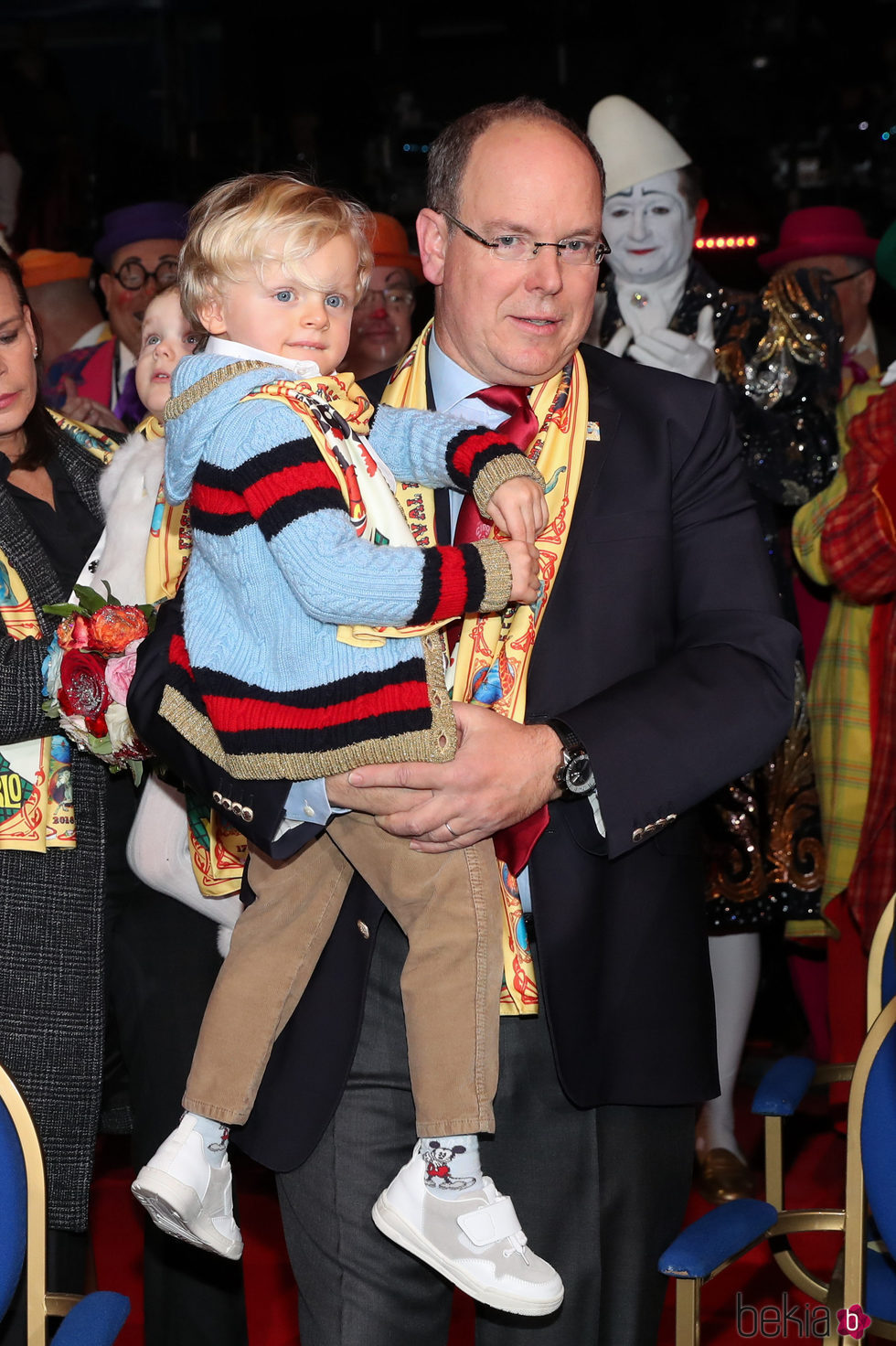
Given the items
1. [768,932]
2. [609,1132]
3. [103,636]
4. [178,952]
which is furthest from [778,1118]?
[768,932]

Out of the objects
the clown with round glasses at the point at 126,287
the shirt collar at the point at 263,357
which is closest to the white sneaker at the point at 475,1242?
the shirt collar at the point at 263,357

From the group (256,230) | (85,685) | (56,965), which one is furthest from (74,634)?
(256,230)

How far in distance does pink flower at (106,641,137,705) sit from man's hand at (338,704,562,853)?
629 mm

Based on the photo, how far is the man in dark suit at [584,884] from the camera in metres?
1.96

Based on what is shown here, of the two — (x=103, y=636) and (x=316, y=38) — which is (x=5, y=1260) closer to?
(x=103, y=636)

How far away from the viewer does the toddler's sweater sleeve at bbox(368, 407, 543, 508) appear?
196 cm

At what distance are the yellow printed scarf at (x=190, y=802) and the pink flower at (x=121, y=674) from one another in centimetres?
19

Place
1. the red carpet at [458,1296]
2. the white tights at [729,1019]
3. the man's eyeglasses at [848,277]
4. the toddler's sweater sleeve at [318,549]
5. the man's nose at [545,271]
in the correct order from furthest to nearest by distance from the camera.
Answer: the man's eyeglasses at [848,277] < the white tights at [729,1019] < the red carpet at [458,1296] < the man's nose at [545,271] < the toddler's sweater sleeve at [318,549]

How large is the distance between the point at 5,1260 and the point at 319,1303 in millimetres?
400

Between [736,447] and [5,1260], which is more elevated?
[736,447]

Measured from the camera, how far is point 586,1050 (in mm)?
1989

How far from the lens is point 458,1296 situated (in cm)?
380

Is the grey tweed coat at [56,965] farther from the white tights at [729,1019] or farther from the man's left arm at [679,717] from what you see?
the white tights at [729,1019]

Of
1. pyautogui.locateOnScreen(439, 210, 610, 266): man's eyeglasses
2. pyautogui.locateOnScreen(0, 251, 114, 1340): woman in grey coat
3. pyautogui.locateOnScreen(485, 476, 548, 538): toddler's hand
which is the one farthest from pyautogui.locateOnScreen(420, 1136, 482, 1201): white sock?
pyautogui.locateOnScreen(439, 210, 610, 266): man's eyeglasses
